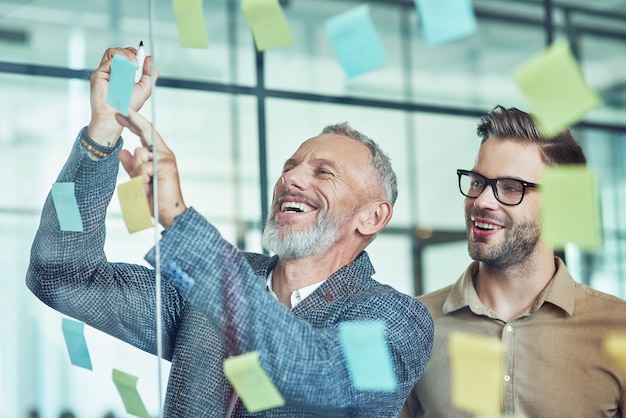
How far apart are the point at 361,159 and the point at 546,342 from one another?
58 centimetres

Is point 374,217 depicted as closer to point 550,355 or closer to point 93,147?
point 550,355

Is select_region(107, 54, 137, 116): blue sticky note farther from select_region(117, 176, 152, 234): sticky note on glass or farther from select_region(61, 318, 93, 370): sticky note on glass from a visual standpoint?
select_region(61, 318, 93, 370): sticky note on glass

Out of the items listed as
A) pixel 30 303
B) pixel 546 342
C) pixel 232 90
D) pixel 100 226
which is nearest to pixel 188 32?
pixel 100 226

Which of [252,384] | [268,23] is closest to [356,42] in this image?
[268,23]

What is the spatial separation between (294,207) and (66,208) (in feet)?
1.80

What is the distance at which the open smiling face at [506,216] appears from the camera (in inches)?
77.7

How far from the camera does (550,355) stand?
1.97 metres

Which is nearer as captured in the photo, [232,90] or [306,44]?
[232,90]

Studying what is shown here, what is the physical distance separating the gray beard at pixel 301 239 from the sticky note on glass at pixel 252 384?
601mm

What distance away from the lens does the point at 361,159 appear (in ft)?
6.84

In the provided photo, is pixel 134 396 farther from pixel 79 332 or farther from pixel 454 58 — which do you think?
pixel 454 58

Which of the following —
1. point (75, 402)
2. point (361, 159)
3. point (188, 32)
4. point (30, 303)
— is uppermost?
point (188, 32)

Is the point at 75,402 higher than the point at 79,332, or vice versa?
the point at 79,332

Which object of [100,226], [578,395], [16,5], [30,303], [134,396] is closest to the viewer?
[134,396]
